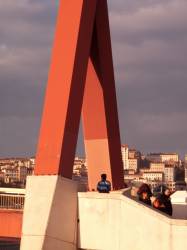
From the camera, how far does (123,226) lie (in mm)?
16328

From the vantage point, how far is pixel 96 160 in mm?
21453

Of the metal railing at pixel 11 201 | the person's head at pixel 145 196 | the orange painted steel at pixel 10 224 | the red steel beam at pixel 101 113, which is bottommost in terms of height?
the orange painted steel at pixel 10 224

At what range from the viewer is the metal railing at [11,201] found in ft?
73.4

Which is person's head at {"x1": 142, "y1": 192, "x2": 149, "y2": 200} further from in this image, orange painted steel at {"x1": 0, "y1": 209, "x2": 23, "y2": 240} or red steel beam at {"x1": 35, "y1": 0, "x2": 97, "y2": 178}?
orange painted steel at {"x1": 0, "y1": 209, "x2": 23, "y2": 240}

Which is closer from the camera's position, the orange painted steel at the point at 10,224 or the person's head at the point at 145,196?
the person's head at the point at 145,196

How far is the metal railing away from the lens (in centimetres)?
2238

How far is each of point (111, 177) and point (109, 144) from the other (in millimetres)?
965

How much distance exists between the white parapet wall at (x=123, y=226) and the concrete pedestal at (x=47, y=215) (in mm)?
432

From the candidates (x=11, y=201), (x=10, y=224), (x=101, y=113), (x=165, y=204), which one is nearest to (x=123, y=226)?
(x=165, y=204)

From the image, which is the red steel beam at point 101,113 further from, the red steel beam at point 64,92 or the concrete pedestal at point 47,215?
the concrete pedestal at point 47,215

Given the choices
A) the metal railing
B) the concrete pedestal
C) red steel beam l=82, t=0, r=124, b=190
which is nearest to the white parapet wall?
the concrete pedestal

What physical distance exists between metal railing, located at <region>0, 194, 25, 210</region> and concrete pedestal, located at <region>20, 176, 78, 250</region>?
223 inches

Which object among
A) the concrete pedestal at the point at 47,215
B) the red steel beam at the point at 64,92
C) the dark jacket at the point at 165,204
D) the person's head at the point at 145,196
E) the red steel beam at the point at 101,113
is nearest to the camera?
the concrete pedestal at the point at 47,215

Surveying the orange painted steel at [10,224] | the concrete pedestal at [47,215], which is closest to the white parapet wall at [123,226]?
the concrete pedestal at [47,215]
